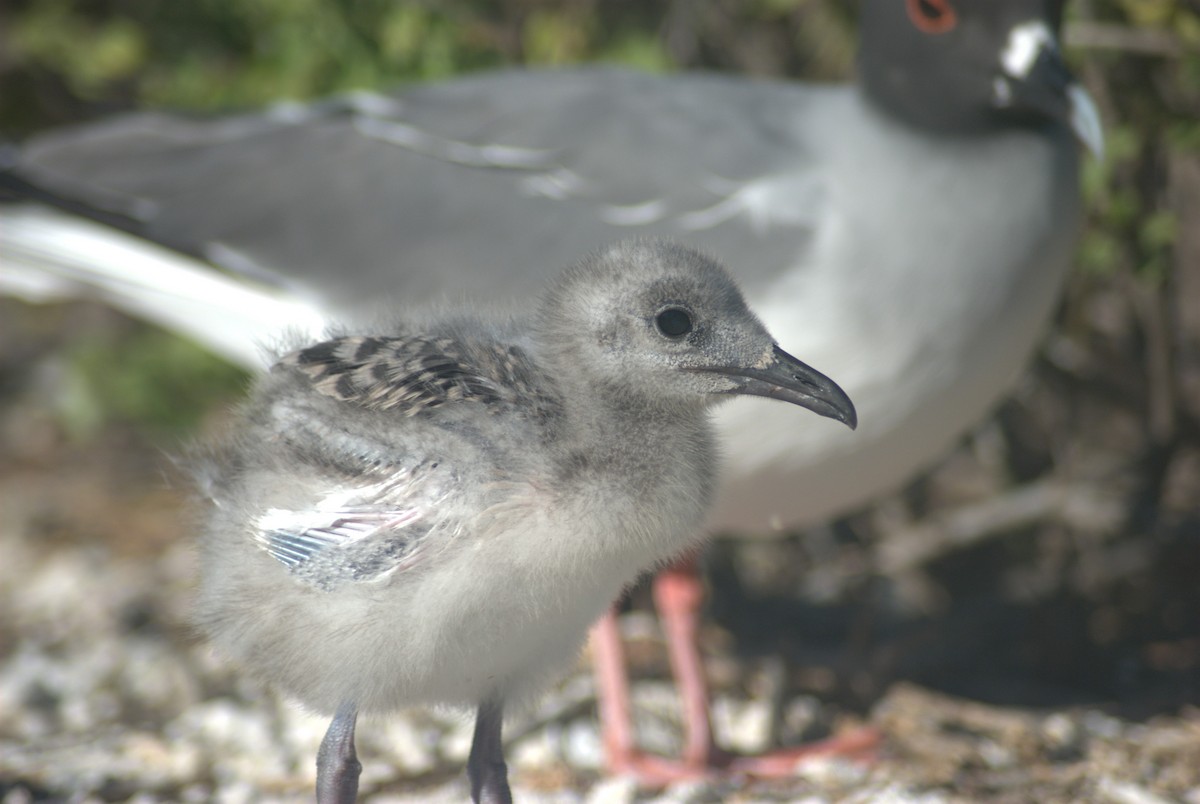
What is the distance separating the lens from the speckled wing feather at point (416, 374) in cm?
241

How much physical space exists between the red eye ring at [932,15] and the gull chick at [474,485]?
6.00ft

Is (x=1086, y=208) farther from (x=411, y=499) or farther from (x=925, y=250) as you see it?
(x=411, y=499)

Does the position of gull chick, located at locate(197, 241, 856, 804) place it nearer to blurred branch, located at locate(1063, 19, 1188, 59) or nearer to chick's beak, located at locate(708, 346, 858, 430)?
chick's beak, located at locate(708, 346, 858, 430)

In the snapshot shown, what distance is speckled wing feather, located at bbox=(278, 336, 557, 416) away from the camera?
7.91ft

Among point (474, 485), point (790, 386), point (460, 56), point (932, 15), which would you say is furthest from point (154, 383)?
point (790, 386)

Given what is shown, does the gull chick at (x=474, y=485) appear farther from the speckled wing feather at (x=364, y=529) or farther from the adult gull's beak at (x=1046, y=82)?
the adult gull's beak at (x=1046, y=82)

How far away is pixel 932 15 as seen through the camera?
4043 millimetres

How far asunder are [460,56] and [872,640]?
105 inches

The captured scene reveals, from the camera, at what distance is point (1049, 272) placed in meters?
3.95

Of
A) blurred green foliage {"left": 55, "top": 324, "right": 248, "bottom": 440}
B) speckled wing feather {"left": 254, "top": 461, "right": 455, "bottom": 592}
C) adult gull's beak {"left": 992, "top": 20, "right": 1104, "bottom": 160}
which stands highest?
blurred green foliage {"left": 55, "top": 324, "right": 248, "bottom": 440}

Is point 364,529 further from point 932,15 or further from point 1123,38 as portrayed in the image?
point 1123,38

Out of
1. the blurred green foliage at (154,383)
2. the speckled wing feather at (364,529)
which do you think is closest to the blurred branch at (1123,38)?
the speckled wing feather at (364,529)

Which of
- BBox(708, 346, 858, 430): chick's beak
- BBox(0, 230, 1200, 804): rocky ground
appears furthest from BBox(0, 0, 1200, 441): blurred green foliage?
BBox(708, 346, 858, 430): chick's beak

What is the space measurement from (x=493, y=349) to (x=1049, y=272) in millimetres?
2030
